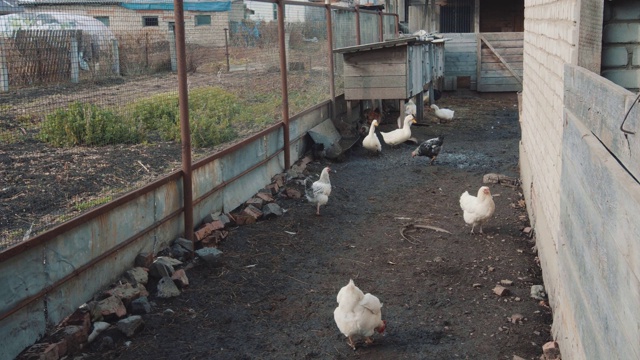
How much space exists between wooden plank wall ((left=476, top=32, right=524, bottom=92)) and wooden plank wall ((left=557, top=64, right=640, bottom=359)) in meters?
16.1

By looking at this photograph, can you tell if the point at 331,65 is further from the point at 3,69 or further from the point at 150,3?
the point at 3,69

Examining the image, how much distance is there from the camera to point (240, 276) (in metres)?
5.82

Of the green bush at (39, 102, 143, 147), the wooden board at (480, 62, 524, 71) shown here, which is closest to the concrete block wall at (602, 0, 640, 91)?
the green bush at (39, 102, 143, 147)

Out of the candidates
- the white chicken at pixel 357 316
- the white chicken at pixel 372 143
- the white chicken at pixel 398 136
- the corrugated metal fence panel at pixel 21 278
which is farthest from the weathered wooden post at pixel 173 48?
the white chicken at pixel 398 136

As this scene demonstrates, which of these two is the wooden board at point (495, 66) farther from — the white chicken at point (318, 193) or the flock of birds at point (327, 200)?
the white chicken at point (318, 193)

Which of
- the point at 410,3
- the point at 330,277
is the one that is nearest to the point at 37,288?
the point at 330,277

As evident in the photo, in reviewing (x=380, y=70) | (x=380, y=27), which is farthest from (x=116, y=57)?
(x=380, y=27)

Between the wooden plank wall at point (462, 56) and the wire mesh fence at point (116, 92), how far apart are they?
9.60m

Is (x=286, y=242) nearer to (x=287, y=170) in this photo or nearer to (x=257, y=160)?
(x=257, y=160)

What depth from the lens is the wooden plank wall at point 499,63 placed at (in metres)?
19.0

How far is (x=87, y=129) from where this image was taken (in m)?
7.41

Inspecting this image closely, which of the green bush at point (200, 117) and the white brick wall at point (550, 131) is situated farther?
the green bush at point (200, 117)

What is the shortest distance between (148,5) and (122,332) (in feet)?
10.8

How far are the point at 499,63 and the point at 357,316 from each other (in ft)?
53.3
